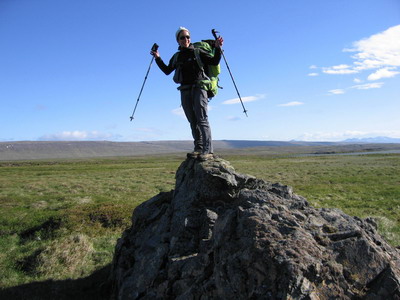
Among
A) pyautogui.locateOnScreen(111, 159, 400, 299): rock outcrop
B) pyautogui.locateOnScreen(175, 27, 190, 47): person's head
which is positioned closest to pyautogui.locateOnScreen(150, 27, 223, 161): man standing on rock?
pyautogui.locateOnScreen(175, 27, 190, 47): person's head

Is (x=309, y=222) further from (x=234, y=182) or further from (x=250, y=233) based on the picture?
(x=234, y=182)

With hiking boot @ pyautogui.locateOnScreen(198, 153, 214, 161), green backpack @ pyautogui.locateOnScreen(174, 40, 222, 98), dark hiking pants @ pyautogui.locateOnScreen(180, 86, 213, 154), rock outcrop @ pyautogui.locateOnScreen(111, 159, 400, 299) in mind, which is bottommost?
rock outcrop @ pyautogui.locateOnScreen(111, 159, 400, 299)

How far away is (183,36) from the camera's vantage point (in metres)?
9.37

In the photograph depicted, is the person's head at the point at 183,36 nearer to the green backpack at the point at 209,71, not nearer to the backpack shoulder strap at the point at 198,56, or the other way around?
the green backpack at the point at 209,71

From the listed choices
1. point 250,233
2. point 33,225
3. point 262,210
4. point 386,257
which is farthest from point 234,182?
point 33,225

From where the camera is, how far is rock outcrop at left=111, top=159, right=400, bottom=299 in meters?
5.01

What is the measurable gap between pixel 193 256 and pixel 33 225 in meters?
13.6

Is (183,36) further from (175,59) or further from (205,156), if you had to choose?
(205,156)

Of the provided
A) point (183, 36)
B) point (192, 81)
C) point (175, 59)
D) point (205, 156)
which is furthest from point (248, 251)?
point (183, 36)

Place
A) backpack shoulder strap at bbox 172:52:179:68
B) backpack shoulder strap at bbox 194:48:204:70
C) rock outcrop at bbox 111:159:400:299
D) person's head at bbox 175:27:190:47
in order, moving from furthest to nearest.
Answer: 1. backpack shoulder strap at bbox 172:52:179:68
2. person's head at bbox 175:27:190:47
3. backpack shoulder strap at bbox 194:48:204:70
4. rock outcrop at bbox 111:159:400:299

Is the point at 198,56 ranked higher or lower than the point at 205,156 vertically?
higher

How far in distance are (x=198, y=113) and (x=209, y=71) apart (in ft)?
4.98

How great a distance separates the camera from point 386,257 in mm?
5500

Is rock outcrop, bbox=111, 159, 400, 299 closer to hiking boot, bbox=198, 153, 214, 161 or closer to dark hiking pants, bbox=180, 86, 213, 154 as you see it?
hiking boot, bbox=198, 153, 214, 161
